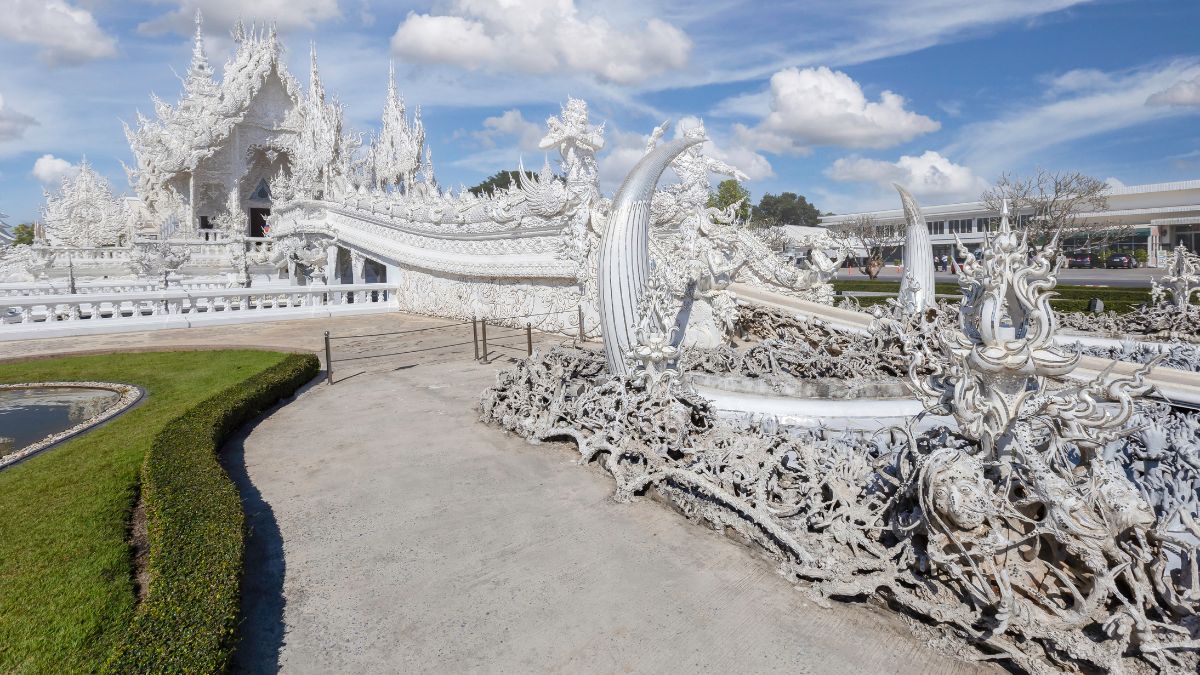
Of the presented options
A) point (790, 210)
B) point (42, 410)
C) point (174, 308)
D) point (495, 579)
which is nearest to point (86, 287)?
point (174, 308)

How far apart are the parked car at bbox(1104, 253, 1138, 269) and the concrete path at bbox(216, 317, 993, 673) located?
3922cm

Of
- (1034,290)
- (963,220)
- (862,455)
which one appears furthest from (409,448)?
(963,220)

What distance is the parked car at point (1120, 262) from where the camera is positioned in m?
34.1

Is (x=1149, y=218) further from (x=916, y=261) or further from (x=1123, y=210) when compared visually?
(x=916, y=261)

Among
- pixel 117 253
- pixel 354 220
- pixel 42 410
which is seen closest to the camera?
pixel 42 410

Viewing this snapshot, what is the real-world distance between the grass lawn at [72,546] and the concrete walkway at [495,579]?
660 millimetres

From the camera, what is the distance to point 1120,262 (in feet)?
112

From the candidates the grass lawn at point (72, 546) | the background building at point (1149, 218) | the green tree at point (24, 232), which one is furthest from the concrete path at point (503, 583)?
the green tree at point (24, 232)

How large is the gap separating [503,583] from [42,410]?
7.51 metres

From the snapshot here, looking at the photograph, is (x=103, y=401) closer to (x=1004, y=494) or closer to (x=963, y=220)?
(x=1004, y=494)

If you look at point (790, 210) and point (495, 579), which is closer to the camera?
point (495, 579)

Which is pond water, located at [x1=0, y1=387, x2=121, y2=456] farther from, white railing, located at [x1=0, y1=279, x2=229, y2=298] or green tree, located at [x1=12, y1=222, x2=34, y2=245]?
green tree, located at [x1=12, y1=222, x2=34, y2=245]

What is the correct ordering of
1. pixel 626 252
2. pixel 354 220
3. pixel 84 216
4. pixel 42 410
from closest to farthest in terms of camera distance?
pixel 626 252
pixel 42 410
pixel 354 220
pixel 84 216

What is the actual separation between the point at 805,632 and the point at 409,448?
4.16 meters
